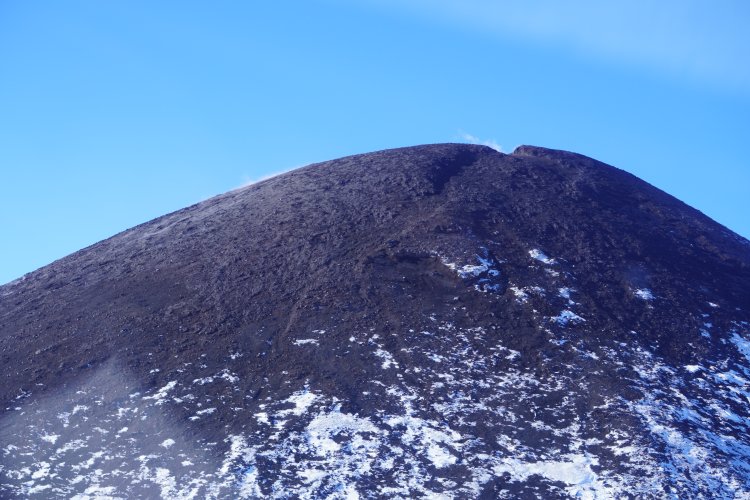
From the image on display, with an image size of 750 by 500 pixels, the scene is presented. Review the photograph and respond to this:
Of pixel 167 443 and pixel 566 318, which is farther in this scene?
pixel 566 318

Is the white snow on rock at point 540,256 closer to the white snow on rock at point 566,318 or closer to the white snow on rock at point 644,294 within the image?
the white snow on rock at point 644,294

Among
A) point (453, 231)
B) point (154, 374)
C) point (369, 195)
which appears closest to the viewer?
point (154, 374)

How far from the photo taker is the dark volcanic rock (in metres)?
18.0

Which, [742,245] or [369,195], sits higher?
[369,195]

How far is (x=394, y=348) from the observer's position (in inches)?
888

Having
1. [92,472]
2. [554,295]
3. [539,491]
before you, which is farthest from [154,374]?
[554,295]

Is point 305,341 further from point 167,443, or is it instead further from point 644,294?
point 644,294

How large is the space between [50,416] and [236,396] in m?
4.61

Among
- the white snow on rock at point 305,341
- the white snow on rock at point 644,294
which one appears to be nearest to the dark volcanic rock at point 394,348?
the white snow on rock at point 305,341

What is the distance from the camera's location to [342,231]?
29016mm

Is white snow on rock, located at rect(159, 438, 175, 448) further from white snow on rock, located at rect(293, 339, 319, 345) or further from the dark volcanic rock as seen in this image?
white snow on rock, located at rect(293, 339, 319, 345)

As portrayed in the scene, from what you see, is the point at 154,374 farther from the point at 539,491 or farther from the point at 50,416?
the point at 539,491

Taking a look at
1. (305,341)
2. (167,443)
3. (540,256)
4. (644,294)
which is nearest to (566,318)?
(644,294)

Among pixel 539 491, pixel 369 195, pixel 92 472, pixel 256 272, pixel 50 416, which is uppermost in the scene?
pixel 369 195
